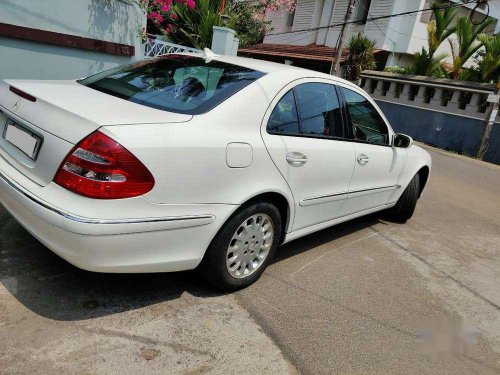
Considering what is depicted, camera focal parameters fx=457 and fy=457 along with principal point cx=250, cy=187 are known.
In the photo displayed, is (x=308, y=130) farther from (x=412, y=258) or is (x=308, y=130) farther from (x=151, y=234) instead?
(x=412, y=258)

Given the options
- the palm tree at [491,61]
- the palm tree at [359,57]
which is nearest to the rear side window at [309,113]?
the palm tree at [491,61]

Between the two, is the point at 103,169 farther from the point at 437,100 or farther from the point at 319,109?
the point at 437,100

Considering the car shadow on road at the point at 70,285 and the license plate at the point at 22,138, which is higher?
the license plate at the point at 22,138

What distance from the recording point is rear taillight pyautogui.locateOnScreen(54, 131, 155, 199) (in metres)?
2.29

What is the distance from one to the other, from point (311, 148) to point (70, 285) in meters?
1.87

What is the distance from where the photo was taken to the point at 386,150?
439 centimetres

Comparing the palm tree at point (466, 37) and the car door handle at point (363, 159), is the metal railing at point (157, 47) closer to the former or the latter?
the car door handle at point (363, 159)

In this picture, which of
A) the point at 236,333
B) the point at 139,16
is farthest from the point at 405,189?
the point at 139,16

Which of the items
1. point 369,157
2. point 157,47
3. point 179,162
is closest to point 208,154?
point 179,162

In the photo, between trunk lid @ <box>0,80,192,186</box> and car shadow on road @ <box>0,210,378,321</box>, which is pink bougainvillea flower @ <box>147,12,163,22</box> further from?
car shadow on road @ <box>0,210,378,321</box>

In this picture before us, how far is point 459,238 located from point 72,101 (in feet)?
14.7

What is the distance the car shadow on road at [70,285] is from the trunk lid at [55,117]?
72cm

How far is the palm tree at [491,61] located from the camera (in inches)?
566

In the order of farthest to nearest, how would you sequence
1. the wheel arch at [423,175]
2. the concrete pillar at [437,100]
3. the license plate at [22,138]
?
the concrete pillar at [437,100]
the wheel arch at [423,175]
the license plate at [22,138]
